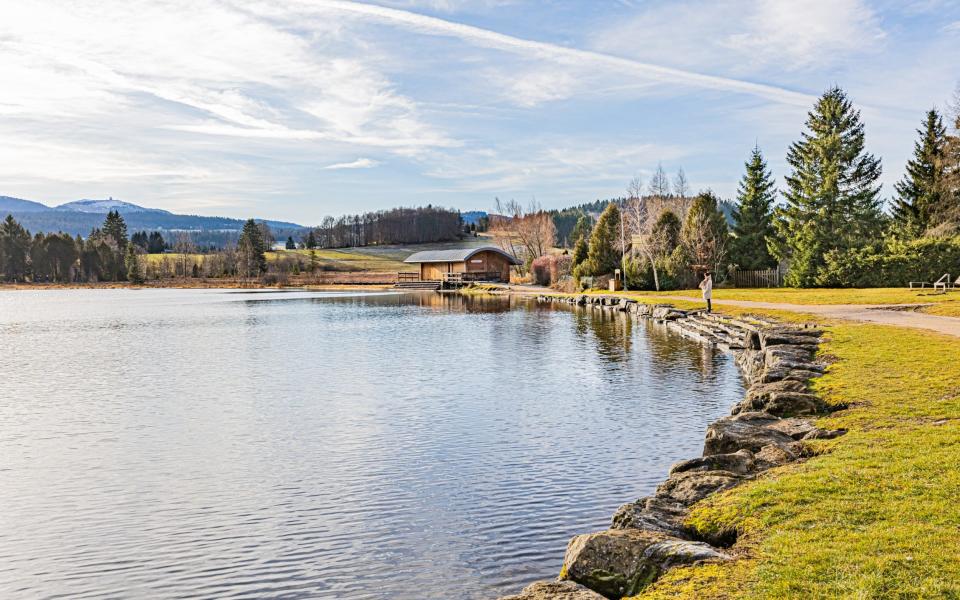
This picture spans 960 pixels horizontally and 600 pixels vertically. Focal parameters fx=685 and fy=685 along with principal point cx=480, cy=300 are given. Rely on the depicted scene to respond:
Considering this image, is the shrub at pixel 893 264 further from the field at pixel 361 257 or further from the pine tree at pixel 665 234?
the field at pixel 361 257

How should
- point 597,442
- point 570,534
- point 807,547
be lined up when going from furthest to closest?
point 597,442 → point 570,534 → point 807,547

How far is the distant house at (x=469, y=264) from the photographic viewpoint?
3238 inches

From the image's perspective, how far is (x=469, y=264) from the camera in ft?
271

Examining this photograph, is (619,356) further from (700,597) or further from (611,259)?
(611,259)

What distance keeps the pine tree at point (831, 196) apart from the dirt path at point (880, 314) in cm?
1268

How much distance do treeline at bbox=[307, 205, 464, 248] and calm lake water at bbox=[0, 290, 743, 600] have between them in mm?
141100

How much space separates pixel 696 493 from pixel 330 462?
248 inches

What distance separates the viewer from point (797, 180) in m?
46.0

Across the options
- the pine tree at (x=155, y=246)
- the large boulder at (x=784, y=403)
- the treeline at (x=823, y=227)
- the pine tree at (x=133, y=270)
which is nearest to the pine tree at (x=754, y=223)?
the treeline at (x=823, y=227)

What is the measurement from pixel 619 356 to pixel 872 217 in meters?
30.9

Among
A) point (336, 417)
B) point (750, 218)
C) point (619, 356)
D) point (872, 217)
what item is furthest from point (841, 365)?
point (750, 218)

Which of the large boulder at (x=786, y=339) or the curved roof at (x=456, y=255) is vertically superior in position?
the curved roof at (x=456, y=255)

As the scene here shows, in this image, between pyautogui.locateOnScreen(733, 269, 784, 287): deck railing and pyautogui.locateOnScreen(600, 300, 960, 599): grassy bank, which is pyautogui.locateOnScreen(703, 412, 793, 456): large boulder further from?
pyautogui.locateOnScreen(733, 269, 784, 287): deck railing

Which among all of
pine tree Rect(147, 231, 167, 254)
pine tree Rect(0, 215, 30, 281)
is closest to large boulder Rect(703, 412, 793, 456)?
pine tree Rect(0, 215, 30, 281)
